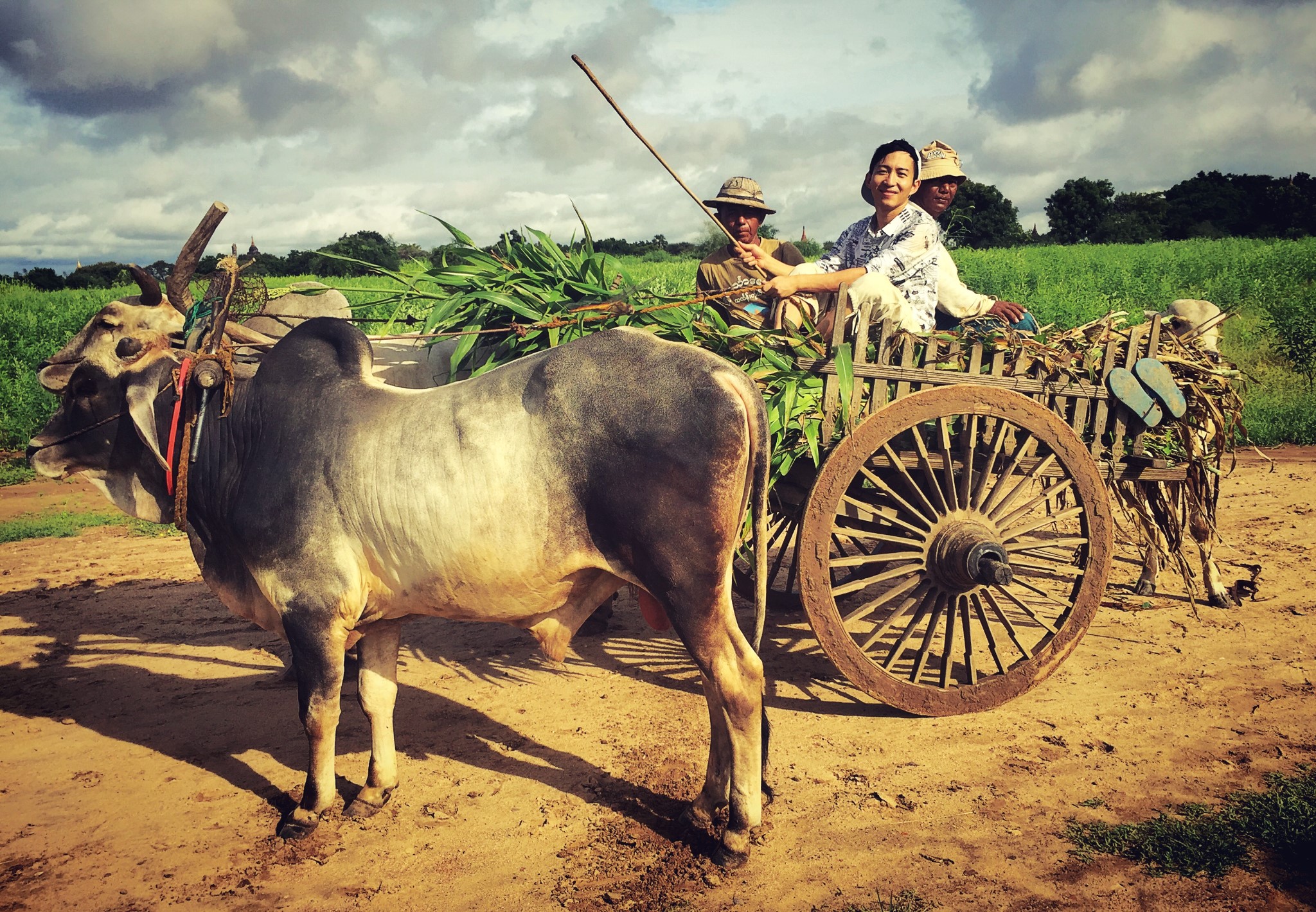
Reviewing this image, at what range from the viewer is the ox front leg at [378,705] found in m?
3.55

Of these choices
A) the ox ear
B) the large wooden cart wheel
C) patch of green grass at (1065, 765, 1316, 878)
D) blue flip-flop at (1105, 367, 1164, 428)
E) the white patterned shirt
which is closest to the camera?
patch of green grass at (1065, 765, 1316, 878)

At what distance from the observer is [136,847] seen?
331 centimetres

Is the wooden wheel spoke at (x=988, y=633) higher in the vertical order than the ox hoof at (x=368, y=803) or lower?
higher

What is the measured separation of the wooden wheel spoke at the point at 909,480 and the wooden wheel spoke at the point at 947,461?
0.09 meters

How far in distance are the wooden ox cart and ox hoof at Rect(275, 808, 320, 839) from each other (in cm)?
221

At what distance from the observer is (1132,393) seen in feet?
13.9

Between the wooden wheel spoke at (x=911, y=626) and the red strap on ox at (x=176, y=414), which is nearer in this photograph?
the red strap on ox at (x=176, y=414)

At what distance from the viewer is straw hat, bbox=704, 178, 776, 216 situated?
6027 mm

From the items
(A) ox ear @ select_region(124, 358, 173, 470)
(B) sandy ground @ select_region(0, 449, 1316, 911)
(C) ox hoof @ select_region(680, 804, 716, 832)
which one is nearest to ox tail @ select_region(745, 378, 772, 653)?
(C) ox hoof @ select_region(680, 804, 716, 832)

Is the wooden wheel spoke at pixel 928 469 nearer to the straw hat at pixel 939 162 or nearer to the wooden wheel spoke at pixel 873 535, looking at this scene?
the wooden wheel spoke at pixel 873 535

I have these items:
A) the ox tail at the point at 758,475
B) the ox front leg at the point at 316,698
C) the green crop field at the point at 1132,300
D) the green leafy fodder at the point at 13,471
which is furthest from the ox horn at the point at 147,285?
the green leafy fodder at the point at 13,471

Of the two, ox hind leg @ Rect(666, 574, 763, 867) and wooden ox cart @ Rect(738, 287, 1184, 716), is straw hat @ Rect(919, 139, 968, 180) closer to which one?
wooden ox cart @ Rect(738, 287, 1184, 716)

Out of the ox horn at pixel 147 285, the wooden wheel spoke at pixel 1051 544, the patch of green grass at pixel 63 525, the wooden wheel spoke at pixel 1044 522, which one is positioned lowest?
the patch of green grass at pixel 63 525

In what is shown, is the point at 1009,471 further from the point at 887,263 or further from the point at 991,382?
the point at 887,263
